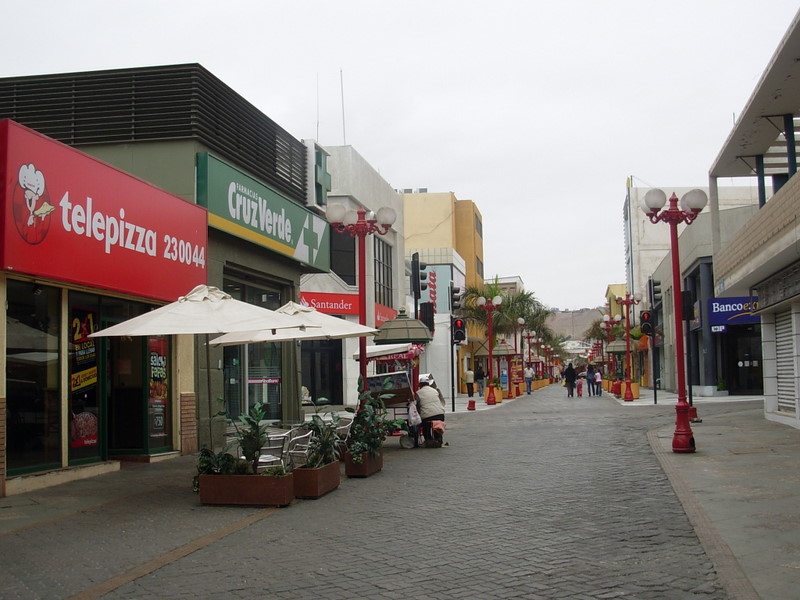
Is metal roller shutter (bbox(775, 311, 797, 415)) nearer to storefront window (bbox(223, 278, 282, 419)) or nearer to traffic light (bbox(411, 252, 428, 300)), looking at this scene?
traffic light (bbox(411, 252, 428, 300))

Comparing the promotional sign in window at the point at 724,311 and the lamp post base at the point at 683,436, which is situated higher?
the promotional sign in window at the point at 724,311

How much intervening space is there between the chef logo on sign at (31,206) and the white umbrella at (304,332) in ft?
9.16

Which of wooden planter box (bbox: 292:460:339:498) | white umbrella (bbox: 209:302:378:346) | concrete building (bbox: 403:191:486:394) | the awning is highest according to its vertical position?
concrete building (bbox: 403:191:486:394)

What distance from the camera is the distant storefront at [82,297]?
10375 millimetres

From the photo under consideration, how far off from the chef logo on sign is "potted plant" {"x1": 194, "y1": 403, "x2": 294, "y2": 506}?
11.2 feet

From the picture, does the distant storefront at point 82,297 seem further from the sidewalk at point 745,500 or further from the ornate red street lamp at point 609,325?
the ornate red street lamp at point 609,325

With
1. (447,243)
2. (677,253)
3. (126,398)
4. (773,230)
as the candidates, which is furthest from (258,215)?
(447,243)

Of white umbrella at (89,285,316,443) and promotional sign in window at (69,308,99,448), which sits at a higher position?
white umbrella at (89,285,316,443)

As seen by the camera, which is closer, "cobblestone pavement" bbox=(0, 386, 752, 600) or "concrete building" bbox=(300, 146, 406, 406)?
"cobblestone pavement" bbox=(0, 386, 752, 600)

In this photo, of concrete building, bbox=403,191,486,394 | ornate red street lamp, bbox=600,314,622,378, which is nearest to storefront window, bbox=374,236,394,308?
ornate red street lamp, bbox=600,314,622,378

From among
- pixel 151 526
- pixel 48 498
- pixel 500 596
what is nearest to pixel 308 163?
pixel 48 498

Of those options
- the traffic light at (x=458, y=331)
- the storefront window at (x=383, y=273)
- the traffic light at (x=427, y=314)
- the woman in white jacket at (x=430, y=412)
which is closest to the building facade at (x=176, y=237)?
the woman in white jacket at (x=430, y=412)

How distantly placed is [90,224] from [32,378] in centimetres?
221

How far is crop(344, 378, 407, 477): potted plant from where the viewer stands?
11.8m
